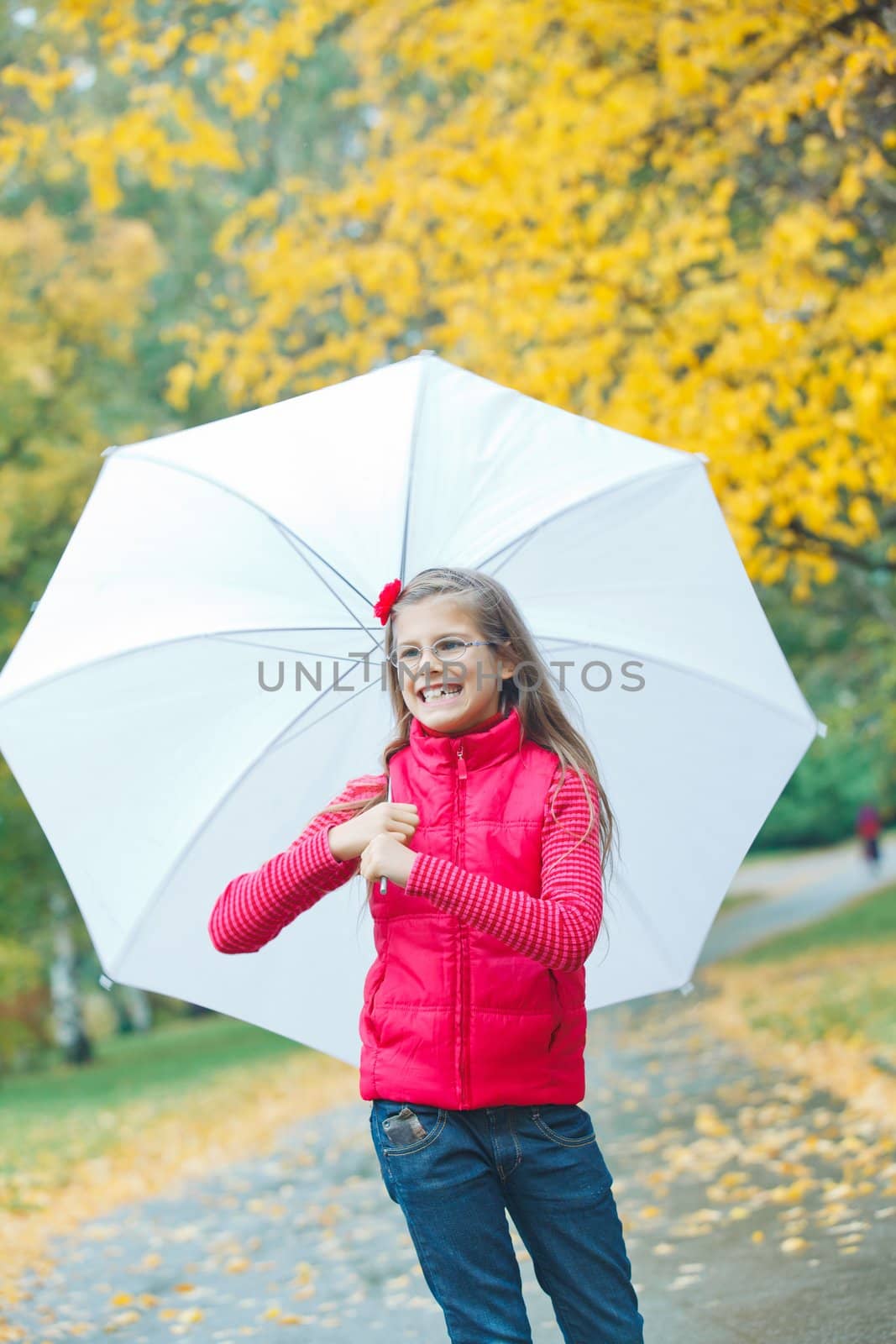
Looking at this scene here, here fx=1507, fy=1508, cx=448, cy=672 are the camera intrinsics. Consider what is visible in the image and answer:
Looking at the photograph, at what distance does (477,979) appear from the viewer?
2660 millimetres

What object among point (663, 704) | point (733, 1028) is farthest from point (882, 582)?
point (663, 704)

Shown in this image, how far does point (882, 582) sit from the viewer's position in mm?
13688

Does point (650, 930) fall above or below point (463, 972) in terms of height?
above

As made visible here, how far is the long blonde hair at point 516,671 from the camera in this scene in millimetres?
2869

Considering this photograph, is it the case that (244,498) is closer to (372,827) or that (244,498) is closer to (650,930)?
(372,827)

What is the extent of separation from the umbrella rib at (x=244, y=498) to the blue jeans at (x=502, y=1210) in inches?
41.1

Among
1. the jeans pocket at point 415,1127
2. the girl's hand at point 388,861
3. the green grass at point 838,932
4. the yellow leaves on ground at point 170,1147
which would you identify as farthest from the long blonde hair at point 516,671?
the green grass at point 838,932

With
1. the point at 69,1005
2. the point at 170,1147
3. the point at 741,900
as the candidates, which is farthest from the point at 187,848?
the point at 741,900

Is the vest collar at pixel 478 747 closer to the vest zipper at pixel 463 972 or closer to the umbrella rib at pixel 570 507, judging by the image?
the vest zipper at pixel 463 972

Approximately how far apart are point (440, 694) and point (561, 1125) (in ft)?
2.68

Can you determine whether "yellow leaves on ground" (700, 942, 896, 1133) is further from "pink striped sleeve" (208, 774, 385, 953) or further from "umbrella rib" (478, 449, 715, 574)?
"pink striped sleeve" (208, 774, 385, 953)

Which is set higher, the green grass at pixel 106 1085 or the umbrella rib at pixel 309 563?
the green grass at pixel 106 1085

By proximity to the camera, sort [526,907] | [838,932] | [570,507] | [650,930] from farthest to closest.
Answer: [838,932] < [650,930] < [570,507] < [526,907]

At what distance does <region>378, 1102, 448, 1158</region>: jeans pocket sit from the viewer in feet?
8.70
